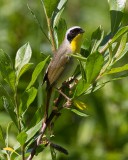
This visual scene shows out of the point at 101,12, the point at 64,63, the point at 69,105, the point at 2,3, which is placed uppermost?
Result: the point at 69,105

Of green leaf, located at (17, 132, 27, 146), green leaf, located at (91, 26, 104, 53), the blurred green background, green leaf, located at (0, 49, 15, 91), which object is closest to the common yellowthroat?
green leaf, located at (91, 26, 104, 53)

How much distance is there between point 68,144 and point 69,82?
6.65 feet

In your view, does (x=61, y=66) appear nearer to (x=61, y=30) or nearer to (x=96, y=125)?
(x=61, y=30)

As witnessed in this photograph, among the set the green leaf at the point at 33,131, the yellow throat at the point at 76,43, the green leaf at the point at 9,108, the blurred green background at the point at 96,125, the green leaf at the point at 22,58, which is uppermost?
the green leaf at the point at 22,58

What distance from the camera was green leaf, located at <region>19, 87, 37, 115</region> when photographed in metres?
1.88

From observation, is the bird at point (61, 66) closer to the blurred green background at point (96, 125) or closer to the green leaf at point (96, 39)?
the green leaf at point (96, 39)

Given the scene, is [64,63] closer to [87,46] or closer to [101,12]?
[87,46]

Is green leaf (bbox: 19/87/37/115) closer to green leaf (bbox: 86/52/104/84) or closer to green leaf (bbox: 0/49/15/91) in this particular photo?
green leaf (bbox: 0/49/15/91)

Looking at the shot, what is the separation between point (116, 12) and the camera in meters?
2.00

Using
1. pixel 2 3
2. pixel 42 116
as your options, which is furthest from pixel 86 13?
pixel 42 116

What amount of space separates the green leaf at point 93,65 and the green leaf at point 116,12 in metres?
0.22

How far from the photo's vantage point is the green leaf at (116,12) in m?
1.98

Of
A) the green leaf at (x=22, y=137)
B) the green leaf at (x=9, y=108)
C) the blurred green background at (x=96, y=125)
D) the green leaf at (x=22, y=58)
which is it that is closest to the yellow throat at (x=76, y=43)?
the green leaf at (x=22, y=58)

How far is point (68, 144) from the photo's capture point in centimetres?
411
